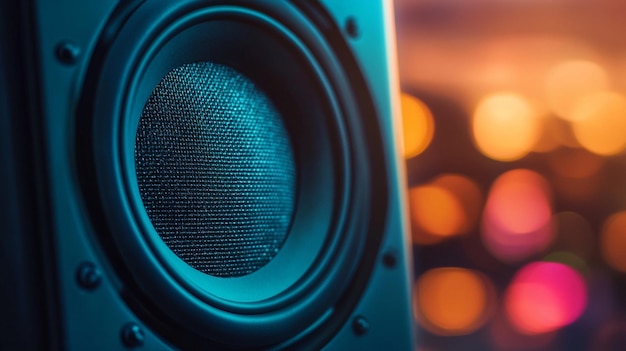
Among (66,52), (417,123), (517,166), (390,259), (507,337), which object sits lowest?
(507,337)

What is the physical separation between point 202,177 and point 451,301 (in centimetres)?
168

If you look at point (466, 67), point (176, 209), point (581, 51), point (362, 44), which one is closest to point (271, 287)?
point (176, 209)

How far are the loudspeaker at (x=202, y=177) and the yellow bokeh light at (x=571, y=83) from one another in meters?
1.36

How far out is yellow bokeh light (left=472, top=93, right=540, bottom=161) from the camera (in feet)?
6.16

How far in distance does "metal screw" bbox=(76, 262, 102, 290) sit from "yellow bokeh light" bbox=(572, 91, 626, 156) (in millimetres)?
1664

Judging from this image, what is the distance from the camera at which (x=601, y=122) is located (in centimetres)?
191

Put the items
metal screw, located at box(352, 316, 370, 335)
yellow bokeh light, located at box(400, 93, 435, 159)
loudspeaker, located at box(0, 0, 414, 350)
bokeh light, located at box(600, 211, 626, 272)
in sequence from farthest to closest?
bokeh light, located at box(600, 211, 626, 272) < yellow bokeh light, located at box(400, 93, 435, 159) < metal screw, located at box(352, 316, 370, 335) < loudspeaker, located at box(0, 0, 414, 350)

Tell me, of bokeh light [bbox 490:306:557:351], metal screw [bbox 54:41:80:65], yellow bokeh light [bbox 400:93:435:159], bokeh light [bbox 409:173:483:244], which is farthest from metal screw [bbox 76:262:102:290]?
bokeh light [bbox 490:306:557:351]

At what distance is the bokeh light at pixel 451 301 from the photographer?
193 cm

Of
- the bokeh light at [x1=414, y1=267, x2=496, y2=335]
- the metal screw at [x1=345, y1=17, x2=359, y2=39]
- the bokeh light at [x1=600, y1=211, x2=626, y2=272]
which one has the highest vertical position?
the metal screw at [x1=345, y1=17, x2=359, y2=39]

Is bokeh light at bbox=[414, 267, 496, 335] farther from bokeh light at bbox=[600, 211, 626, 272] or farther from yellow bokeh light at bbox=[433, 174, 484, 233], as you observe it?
bokeh light at bbox=[600, 211, 626, 272]

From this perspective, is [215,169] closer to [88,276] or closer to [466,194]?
[88,276]

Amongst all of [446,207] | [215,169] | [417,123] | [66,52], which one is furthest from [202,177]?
[446,207]

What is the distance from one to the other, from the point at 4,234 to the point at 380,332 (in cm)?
28
